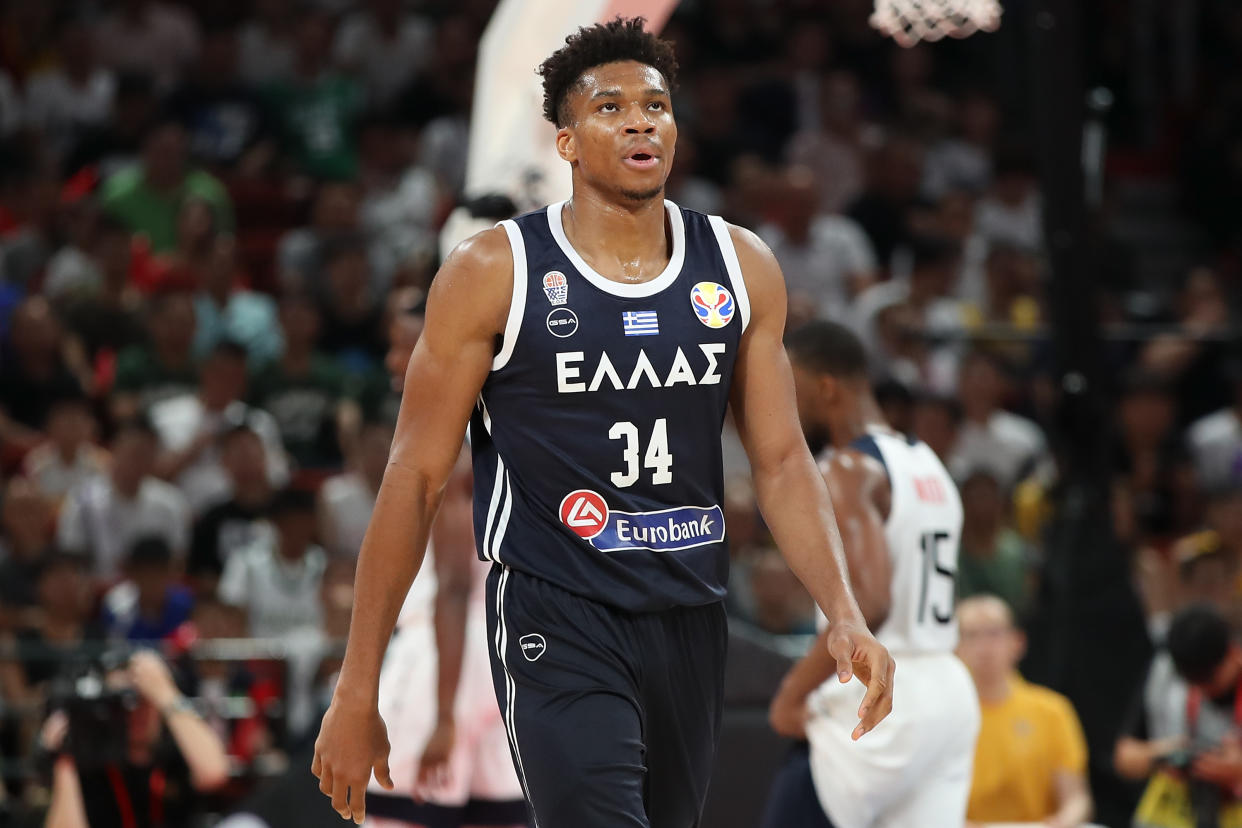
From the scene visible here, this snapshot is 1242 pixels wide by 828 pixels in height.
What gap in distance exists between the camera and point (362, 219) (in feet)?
39.5

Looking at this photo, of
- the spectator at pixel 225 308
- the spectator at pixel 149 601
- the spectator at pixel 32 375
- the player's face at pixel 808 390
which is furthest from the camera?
the spectator at pixel 225 308

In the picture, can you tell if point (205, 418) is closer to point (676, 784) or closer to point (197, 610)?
point (197, 610)

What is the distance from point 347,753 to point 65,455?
6459 millimetres

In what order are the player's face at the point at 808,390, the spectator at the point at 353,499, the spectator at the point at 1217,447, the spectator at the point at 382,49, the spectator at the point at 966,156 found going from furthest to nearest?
the spectator at the point at 966,156, the spectator at the point at 382,49, the spectator at the point at 1217,447, the spectator at the point at 353,499, the player's face at the point at 808,390

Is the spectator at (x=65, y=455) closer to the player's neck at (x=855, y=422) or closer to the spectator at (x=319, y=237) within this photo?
the spectator at (x=319, y=237)

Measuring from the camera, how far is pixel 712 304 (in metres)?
3.87

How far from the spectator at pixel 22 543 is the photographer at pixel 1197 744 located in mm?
5304

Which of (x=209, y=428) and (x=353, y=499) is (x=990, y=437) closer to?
(x=353, y=499)

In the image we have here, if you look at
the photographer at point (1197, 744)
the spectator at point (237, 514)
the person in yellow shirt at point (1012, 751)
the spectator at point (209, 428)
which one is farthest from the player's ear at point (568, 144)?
the spectator at point (209, 428)

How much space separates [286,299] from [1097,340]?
4.99 m

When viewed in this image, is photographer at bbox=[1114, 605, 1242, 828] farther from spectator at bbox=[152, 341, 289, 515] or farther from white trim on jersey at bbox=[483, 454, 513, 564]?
spectator at bbox=[152, 341, 289, 515]

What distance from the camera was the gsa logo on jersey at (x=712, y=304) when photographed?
385 centimetres

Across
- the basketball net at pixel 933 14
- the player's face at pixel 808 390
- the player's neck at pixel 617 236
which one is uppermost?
the basketball net at pixel 933 14

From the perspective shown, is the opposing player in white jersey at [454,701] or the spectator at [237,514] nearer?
the opposing player in white jersey at [454,701]
